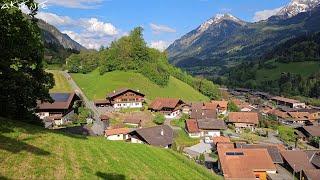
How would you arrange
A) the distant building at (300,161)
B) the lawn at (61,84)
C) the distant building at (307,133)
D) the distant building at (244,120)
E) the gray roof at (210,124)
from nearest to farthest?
the distant building at (300,161) < the gray roof at (210,124) < the distant building at (307,133) < the distant building at (244,120) < the lawn at (61,84)

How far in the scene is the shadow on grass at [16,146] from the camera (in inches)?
709

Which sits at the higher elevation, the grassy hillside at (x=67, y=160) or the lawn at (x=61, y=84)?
the lawn at (x=61, y=84)

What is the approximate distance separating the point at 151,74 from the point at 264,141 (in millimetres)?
48722

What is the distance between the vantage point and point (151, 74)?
127 metres

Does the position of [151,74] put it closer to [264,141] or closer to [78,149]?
[264,141]

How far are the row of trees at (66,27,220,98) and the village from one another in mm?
16763

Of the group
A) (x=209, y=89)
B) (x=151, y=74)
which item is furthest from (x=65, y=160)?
(x=209, y=89)

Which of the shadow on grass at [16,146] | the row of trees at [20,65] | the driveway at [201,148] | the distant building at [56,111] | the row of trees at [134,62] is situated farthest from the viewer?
the row of trees at [134,62]

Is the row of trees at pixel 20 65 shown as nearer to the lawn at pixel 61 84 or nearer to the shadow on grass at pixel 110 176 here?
the shadow on grass at pixel 110 176

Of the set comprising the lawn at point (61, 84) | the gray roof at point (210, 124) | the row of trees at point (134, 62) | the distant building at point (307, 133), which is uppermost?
the row of trees at point (134, 62)

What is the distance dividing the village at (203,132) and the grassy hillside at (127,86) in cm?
592

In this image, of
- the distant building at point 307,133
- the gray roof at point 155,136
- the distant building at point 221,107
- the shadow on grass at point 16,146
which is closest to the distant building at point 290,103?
the distant building at point 221,107

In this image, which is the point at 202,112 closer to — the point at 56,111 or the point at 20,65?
the point at 56,111

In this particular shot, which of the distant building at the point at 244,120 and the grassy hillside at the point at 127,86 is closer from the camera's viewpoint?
the distant building at the point at 244,120
